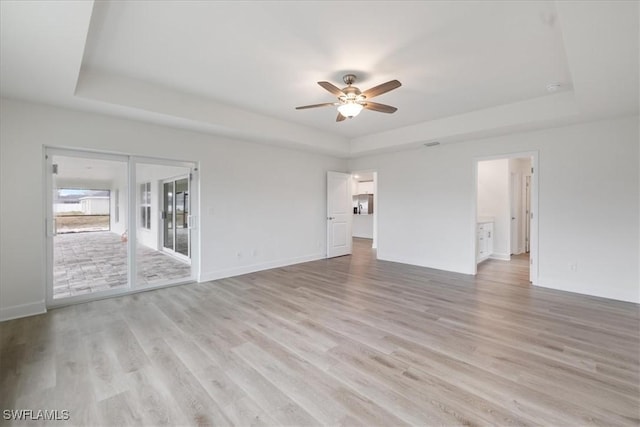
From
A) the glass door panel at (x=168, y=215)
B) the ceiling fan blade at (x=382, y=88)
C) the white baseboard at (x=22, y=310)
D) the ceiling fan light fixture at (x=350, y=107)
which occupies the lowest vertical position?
the white baseboard at (x=22, y=310)

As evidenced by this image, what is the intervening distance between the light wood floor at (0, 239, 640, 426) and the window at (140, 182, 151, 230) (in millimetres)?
1280

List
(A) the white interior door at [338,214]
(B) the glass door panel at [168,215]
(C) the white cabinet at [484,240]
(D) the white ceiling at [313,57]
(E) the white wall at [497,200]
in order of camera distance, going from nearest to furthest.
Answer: (D) the white ceiling at [313,57], (B) the glass door panel at [168,215], (C) the white cabinet at [484,240], (E) the white wall at [497,200], (A) the white interior door at [338,214]

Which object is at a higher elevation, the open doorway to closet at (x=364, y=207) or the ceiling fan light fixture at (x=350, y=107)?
the ceiling fan light fixture at (x=350, y=107)

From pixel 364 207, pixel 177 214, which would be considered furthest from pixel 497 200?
pixel 177 214

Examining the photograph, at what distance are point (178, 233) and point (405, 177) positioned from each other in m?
4.76

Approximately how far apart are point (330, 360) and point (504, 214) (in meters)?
6.49

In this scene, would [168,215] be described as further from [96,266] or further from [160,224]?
[96,266]

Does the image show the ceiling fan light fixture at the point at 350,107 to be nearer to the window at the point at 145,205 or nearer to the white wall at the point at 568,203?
the white wall at the point at 568,203

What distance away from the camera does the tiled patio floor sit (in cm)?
390

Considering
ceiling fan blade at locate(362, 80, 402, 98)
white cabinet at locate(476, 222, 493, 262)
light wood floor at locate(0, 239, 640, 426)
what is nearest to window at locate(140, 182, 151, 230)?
light wood floor at locate(0, 239, 640, 426)

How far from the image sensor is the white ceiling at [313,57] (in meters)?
2.22

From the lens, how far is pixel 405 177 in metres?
6.41

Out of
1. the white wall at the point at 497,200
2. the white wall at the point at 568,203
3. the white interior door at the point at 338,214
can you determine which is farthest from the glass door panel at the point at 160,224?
the white wall at the point at 497,200

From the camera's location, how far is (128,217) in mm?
4309
